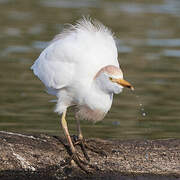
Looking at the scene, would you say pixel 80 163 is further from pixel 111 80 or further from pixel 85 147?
pixel 111 80

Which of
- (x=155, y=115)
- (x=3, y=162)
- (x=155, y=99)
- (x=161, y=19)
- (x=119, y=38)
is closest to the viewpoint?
(x=3, y=162)

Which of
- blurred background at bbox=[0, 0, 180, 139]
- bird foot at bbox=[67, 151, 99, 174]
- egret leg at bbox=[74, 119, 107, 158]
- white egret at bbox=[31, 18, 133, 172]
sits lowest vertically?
blurred background at bbox=[0, 0, 180, 139]

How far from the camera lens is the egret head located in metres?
8.05

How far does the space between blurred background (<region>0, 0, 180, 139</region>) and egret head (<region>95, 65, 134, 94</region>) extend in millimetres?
3212

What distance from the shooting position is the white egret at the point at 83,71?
8383 millimetres

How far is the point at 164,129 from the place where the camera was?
39.2ft

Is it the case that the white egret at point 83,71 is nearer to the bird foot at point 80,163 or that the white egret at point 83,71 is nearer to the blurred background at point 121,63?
the bird foot at point 80,163

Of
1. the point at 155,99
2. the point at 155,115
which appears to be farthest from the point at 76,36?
the point at 155,99

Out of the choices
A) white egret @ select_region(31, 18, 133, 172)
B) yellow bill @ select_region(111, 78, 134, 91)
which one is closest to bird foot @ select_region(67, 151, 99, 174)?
white egret @ select_region(31, 18, 133, 172)

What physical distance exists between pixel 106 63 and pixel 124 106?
5.25 metres

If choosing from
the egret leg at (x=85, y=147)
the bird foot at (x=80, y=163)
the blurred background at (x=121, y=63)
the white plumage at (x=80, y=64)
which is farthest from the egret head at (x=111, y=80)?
the blurred background at (x=121, y=63)

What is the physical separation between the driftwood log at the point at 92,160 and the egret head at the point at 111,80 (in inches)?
34.8

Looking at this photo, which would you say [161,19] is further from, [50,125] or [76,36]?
[76,36]

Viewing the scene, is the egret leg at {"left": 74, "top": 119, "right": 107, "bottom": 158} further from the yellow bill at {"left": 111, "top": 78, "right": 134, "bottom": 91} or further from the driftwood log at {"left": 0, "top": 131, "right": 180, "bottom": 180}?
the yellow bill at {"left": 111, "top": 78, "right": 134, "bottom": 91}
